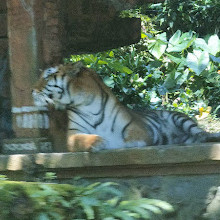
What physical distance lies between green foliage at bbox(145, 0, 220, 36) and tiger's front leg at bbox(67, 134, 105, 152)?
25.3 feet

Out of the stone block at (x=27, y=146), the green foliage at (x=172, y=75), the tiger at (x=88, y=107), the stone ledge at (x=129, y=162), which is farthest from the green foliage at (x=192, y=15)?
the stone ledge at (x=129, y=162)

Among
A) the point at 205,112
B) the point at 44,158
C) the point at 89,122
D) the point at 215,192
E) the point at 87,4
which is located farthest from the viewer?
the point at 205,112

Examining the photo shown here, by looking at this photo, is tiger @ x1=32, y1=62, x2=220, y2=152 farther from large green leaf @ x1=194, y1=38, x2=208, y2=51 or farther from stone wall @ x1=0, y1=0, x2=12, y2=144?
large green leaf @ x1=194, y1=38, x2=208, y2=51

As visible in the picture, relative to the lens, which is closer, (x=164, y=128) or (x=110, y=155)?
(x=110, y=155)

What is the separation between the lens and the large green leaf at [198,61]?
6.81 metres

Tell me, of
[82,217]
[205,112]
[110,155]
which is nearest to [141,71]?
[205,112]

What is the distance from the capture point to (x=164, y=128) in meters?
4.03

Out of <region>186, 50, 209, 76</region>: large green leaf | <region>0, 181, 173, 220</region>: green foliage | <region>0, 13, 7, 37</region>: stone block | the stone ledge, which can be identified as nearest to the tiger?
the stone ledge

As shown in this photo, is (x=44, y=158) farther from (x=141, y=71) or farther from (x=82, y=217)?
(x=141, y=71)

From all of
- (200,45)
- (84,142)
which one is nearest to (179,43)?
(200,45)

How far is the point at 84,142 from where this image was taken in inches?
128

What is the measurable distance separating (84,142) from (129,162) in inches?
16.4

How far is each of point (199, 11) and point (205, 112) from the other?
4151 millimetres

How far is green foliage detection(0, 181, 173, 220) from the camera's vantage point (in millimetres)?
2402
